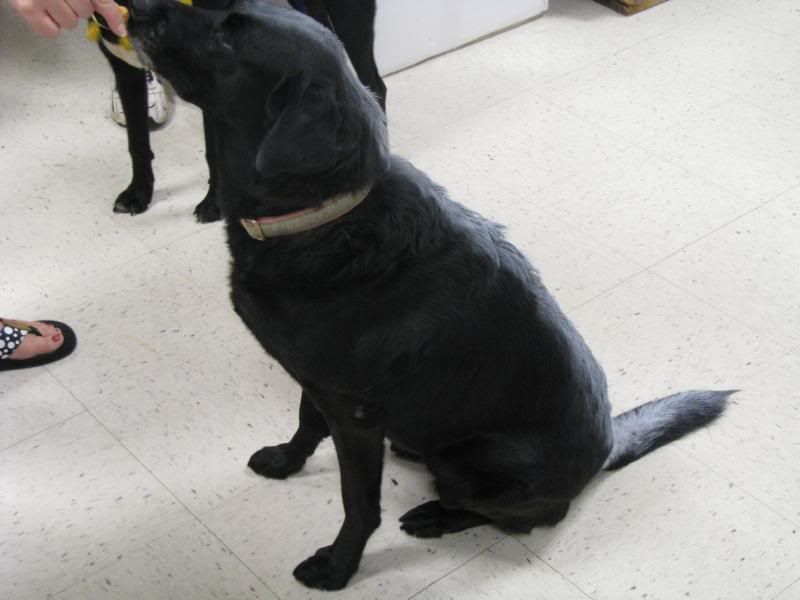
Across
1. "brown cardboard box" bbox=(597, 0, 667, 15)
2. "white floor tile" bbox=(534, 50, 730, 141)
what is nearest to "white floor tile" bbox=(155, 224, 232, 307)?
"white floor tile" bbox=(534, 50, 730, 141)

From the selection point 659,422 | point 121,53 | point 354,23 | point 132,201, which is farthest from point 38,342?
point 659,422

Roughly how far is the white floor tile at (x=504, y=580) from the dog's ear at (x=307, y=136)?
A: 854 millimetres

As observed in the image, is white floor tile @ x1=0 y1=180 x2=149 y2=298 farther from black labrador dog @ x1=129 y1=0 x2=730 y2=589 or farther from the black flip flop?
black labrador dog @ x1=129 y1=0 x2=730 y2=589

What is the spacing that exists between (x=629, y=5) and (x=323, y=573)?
2.77 m

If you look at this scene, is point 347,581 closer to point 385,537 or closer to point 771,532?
point 385,537

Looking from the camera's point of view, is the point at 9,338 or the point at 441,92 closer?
the point at 9,338

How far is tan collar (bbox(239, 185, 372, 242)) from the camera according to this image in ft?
4.74

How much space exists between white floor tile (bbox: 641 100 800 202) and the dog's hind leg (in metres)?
1.44

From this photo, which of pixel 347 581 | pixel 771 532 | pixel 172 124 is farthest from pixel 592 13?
pixel 347 581

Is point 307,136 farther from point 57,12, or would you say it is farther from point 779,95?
point 779,95

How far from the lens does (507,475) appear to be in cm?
169

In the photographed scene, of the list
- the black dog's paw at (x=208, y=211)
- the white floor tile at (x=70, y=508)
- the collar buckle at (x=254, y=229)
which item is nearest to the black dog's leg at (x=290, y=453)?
the white floor tile at (x=70, y=508)

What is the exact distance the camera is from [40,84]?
3.22 m

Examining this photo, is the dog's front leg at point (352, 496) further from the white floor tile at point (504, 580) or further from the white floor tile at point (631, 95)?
the white floor tile at point (631, 95)
